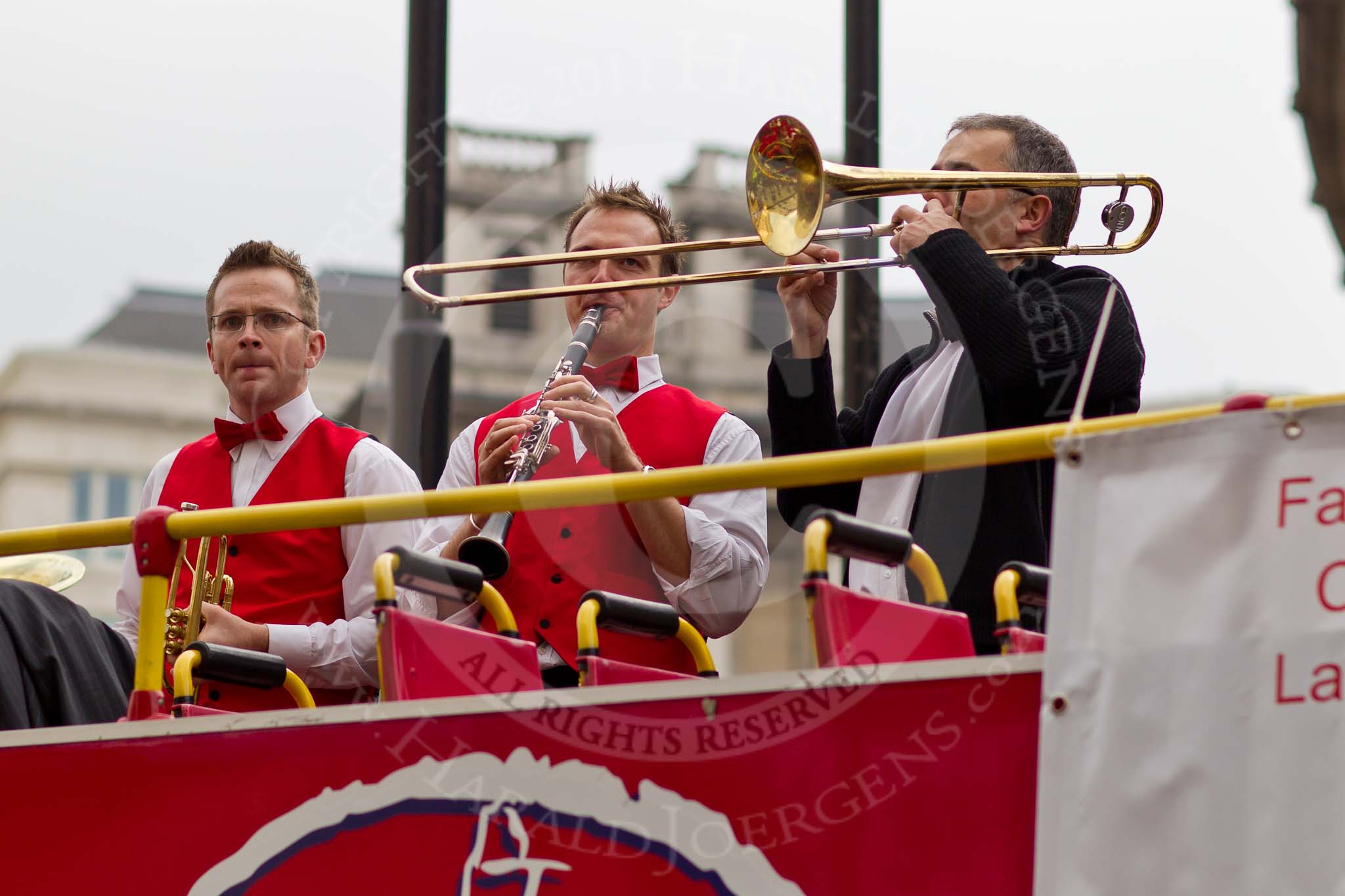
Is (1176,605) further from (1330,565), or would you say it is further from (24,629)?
(24,629)

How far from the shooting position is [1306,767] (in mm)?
2852

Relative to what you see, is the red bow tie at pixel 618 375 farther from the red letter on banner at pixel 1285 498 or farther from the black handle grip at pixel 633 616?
the red letter on banner at pixel 1285 498

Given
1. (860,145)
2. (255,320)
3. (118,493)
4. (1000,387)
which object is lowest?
(118,493)

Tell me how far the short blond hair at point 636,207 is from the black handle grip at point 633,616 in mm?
1434

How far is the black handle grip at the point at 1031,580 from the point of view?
11.1 feet

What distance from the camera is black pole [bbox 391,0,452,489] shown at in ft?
18.9

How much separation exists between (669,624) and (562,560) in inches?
32.4

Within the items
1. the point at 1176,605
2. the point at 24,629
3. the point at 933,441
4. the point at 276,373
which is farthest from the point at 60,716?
the point at 1176,605

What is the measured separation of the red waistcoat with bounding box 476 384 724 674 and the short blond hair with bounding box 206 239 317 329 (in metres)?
0.94

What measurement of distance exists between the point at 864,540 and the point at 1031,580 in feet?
1.19

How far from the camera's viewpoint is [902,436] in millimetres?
4438

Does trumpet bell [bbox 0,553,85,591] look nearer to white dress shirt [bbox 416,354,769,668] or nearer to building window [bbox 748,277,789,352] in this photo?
white dress shirt [bbox 416,354,769,668]

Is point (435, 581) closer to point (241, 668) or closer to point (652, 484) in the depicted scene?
point (652, 484)

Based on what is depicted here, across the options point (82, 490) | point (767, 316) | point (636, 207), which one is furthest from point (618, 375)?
point (82, 490)
